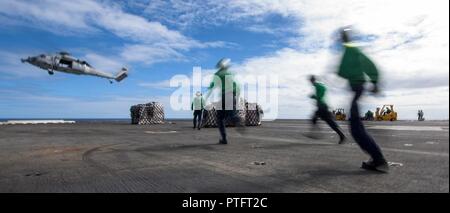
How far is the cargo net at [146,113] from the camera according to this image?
30.2 meters

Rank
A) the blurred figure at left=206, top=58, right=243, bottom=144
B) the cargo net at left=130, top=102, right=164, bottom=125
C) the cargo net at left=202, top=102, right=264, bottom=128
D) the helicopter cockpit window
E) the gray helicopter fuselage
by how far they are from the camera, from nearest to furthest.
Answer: the blurred figure at left=206, top=58, right=243, bottom=144 → the cargo net at left=202, top=102, right=264, bottom=128 → the cargo net at left=130, top=102, right=164, bottom=125 → the gray helicopter fuselage → the helicopter cockpit window

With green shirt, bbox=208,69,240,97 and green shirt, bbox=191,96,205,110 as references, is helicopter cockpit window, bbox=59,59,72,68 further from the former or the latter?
green shirt, bbox=208,69,240,97

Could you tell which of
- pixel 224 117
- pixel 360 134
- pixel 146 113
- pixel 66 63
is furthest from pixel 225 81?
pixel 66 63

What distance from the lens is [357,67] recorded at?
418 cm

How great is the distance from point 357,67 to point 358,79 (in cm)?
14

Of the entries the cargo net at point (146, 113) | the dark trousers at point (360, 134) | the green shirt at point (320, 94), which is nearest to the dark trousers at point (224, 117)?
the green shirt at point (320, 94)

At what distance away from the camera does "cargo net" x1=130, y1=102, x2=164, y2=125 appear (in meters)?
30.2

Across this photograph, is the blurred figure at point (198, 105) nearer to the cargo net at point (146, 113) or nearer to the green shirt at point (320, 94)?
the green shirt at point (320, 94)

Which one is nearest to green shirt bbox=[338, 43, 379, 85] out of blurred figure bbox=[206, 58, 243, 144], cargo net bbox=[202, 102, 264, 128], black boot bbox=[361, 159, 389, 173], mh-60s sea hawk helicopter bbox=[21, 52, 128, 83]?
black boot bbox=[361, 159, 389, 173]

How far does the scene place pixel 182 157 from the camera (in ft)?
20.1

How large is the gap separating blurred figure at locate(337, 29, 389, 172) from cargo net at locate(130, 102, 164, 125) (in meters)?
26.9
